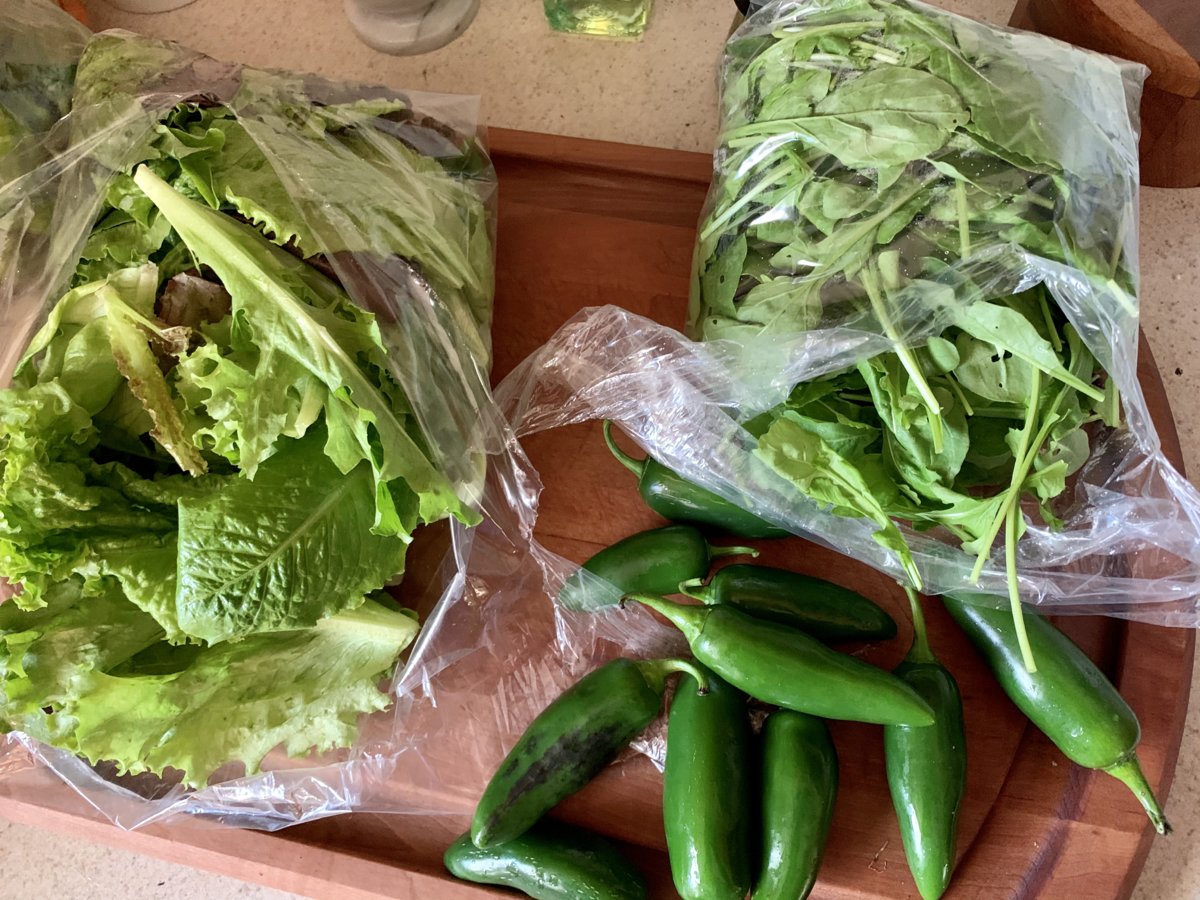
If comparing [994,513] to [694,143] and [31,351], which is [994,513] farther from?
[31,351]

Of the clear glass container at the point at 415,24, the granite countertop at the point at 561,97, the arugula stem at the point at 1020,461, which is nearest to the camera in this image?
the arugula stem at the point at 1020,461

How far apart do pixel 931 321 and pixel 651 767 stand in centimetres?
38

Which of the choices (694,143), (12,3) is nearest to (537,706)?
(694,143)

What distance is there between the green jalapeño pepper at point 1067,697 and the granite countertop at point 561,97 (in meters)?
0.14

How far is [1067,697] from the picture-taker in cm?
57

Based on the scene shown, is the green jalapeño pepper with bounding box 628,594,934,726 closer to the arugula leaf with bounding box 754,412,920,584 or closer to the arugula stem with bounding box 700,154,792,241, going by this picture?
the arugula leaf with bounding box 754,412,920,584

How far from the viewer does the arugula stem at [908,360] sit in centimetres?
50

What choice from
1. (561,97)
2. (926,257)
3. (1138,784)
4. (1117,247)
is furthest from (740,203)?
(1138,784)

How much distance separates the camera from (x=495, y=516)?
685 millimetres

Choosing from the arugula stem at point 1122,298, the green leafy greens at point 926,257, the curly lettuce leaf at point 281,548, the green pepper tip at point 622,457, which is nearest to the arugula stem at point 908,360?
the green leafy greens at point 926,257

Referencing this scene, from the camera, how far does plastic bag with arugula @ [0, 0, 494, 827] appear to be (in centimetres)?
52

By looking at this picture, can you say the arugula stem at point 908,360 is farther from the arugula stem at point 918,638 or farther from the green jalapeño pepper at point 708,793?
the green jalapeño pepper at point 708,793

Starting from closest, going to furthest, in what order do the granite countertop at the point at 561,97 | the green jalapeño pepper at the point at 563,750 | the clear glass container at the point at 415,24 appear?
1. the green jalapeño pepper at the point at 563,750
2. the granite countertop at the point at 561,97
3. the clear glass container at the point at 415,24

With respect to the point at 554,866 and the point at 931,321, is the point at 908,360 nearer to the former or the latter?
the point at 931,321
